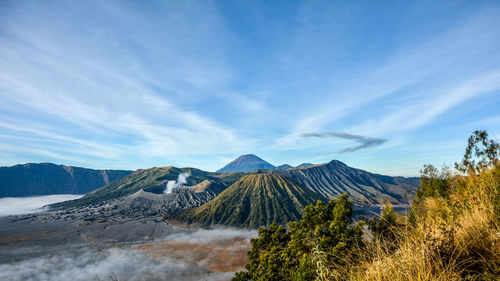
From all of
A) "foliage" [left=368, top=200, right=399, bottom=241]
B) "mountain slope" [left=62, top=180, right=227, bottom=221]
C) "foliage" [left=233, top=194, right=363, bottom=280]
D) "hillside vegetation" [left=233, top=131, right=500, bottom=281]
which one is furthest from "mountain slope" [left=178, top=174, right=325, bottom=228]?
"foliage" [left=368, top=200, right=399, bottom=241]

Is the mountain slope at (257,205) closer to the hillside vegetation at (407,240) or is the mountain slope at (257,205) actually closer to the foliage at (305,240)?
the hillside vegetation at (407,240)

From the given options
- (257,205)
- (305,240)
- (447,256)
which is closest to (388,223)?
(447,256)

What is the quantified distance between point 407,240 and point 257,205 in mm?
119233

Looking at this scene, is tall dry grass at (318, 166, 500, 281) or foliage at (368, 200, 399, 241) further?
foliage at (368, 200, 399, 241)

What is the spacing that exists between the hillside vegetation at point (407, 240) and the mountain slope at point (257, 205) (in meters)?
78.6

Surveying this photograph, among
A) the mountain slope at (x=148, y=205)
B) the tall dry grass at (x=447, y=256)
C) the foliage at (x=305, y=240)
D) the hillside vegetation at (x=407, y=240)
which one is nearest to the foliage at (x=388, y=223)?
the hillside vegetation at (x=407, y=240)

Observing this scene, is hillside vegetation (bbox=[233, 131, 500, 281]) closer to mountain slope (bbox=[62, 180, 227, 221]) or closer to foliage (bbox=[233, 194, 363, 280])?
foliage (bbox=[233, 194, 363, 280])

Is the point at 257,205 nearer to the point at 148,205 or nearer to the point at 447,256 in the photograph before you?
the point at 148,205

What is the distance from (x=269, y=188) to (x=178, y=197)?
72961 millimetres

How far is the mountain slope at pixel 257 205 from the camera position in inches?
4269

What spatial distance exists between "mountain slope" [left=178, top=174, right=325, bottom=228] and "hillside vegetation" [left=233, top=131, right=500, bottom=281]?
78.6 metres

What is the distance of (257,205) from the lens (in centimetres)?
11744

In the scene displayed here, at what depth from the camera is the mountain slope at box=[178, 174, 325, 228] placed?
108 m

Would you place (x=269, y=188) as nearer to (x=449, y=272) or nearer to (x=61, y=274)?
(x=61, y=274)
